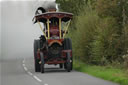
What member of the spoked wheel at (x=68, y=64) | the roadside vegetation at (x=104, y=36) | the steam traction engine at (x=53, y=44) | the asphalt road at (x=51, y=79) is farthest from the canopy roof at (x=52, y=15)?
the asphalt road at (x=51, y=79)

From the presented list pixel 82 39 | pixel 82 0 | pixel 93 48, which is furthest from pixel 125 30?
pixel 82 0

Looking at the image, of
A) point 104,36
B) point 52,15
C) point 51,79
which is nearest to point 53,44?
point 52,15

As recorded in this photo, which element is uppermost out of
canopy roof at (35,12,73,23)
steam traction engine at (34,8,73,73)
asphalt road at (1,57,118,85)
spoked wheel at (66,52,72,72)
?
canopy roof at (35,12,73,23)

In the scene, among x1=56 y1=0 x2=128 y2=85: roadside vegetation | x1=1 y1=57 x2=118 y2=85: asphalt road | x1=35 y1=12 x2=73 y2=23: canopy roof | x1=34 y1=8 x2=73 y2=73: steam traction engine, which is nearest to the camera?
x1=1 y1=57 x2=118 y2=85: asphalt road

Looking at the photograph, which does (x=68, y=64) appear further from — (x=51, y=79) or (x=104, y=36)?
(x=51, y=79)

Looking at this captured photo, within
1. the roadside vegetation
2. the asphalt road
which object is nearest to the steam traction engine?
the asphalt road

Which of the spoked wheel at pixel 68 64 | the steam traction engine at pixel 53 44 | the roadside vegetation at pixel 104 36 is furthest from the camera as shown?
the roadside vegetation at pixel 104 36

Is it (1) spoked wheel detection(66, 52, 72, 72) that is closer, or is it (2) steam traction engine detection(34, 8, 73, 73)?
(1) spoked wheel detection(66, 52, 72, 72)

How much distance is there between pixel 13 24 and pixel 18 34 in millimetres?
2805

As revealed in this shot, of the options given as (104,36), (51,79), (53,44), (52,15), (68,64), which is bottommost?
(51,79)

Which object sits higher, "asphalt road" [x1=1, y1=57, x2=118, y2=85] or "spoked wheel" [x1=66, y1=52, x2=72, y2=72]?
"spoked wheel" [x1=66, y1=52, x2=72, y2=72]

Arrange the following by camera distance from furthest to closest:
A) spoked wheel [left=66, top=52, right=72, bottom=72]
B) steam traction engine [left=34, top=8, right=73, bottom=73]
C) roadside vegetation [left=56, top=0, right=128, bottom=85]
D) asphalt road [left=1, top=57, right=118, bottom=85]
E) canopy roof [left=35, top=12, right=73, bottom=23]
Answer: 1. roadside vegetation [left=56, top=0, right=128, bottom=85]
2. canopy roof [left=35, top=12, right=73, bottom=23]
3. steam traction engine [left=34, top=8, right=73, bottom=73]
4. spoked wheel [left=66, top=52, right=72, bottom=72]
5. asphalt road [left=1, top=57, right=118, bottom=85]

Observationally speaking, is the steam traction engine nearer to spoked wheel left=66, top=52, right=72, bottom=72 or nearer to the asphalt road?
spoked wheel left=66, top=52, right=72, bottom=72

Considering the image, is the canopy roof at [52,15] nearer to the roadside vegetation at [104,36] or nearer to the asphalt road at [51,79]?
the roadside vegetation at [104,36]
